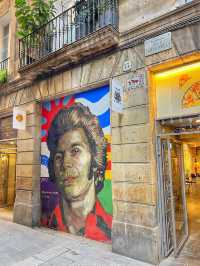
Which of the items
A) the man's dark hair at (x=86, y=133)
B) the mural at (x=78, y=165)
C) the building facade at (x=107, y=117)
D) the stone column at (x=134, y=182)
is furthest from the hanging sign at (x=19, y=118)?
the stone column at (x=134, y=182)

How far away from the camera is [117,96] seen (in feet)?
16.8

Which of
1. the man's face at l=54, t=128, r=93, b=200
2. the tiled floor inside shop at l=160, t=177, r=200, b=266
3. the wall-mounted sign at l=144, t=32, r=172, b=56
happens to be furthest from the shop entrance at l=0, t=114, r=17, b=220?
the tiled floor inside shop at l=160, t=177, r=200, b=266

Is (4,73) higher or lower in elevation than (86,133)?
higher

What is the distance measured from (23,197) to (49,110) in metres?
2.94

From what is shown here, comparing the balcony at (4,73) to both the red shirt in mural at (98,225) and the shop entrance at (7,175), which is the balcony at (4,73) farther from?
the red shirt in mural at (98,225)

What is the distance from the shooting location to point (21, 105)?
812 centimetres

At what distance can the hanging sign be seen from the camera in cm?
743

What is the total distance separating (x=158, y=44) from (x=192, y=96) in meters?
1.32

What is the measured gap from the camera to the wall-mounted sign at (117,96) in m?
4.95

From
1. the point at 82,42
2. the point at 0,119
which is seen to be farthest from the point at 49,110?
the point at 0,119

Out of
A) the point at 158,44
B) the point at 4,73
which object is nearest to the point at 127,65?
the point at 158,44

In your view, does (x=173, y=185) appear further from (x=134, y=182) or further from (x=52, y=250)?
(x=52, y=250)

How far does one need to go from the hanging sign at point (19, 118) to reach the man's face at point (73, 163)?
1.55 metres

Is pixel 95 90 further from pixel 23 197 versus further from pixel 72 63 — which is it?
pixel 23 197
